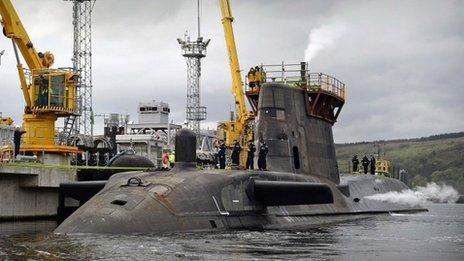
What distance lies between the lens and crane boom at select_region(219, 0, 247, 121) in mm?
67625

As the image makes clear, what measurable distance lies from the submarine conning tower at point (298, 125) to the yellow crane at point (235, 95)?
30.0 meters

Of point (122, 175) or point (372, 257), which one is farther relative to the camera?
point (122, 175)

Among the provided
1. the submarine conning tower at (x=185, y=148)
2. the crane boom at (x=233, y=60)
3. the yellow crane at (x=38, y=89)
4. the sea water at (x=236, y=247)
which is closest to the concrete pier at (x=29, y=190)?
the yellow crane at (x=38, y=89)

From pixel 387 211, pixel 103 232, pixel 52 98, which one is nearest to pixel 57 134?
pixel 52 98

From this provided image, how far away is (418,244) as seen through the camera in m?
21.6

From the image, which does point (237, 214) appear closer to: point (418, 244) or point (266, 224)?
point (266, 224)

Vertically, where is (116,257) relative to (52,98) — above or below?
below

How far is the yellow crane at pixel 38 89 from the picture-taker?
147 ft

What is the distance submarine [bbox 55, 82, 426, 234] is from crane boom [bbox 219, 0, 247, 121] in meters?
32.4

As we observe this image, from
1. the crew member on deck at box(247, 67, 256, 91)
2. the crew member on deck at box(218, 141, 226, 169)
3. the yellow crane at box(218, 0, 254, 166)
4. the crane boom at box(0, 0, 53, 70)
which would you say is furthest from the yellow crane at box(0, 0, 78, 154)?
the yellow crane at box(218, 0, 254, 166)

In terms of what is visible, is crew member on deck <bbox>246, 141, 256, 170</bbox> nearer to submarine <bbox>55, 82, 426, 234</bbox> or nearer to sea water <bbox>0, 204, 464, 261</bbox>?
submarine <bbox>55, 82, 426, 234</bbox>

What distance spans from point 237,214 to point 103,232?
20.1 feet

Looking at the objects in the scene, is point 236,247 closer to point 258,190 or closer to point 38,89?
point 258,190

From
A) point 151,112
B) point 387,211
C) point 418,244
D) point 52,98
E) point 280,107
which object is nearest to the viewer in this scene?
point 418,244
